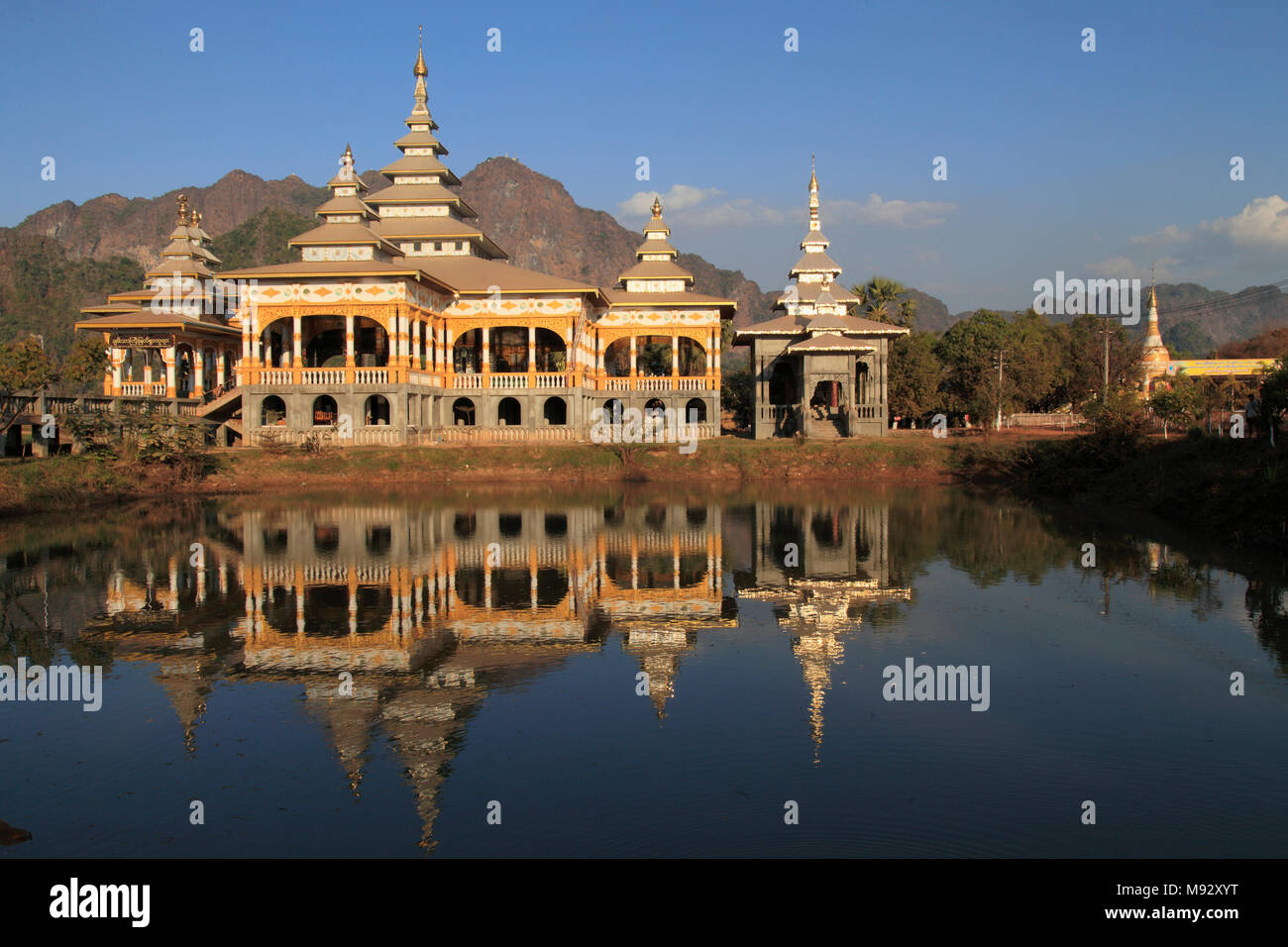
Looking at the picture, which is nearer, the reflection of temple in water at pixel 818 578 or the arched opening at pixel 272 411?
the reflection of temple in water at pixel 818 578

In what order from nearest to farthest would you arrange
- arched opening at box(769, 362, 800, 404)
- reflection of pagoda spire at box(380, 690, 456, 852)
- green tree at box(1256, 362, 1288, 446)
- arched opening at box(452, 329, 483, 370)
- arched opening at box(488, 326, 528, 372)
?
reflection of pagoda spire at box(380, 690, 456, 852)
green tree at box(1256, 362, 1288, 446)
arched opening at box(452, 329, 483, 370)
arched opening at box(769, 362, 800, 404)
arched opening at box(488, 326, 528, 372)

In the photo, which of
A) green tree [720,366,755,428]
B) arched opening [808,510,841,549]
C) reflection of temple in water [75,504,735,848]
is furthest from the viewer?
green tree [720,366,755,428]

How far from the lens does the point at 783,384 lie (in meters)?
50.6

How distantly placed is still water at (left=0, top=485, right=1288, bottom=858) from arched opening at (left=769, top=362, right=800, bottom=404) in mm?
28853

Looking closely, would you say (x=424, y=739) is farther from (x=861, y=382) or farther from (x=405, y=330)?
(x=861, y=382)

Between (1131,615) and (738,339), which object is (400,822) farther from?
(738,339)

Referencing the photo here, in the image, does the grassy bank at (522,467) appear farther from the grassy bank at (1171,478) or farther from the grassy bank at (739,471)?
the grassy bank at (1171,478)

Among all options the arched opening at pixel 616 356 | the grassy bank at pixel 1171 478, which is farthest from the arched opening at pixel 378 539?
the arched opening at pixel 616 356

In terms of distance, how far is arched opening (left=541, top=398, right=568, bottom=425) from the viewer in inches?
1922

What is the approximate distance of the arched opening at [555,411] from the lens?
48.8m

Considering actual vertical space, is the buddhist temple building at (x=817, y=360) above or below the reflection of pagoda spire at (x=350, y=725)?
above

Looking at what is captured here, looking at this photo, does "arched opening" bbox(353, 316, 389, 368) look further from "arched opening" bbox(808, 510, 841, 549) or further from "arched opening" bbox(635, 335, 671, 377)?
"arched opening" bbox(808, 510, 841, 549)

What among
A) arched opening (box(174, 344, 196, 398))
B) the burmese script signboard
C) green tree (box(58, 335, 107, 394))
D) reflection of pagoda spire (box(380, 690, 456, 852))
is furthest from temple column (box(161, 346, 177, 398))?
reflection of pagoda spire (box(380, 690, 456, 852))

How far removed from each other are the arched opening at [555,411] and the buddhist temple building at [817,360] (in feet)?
30.9
